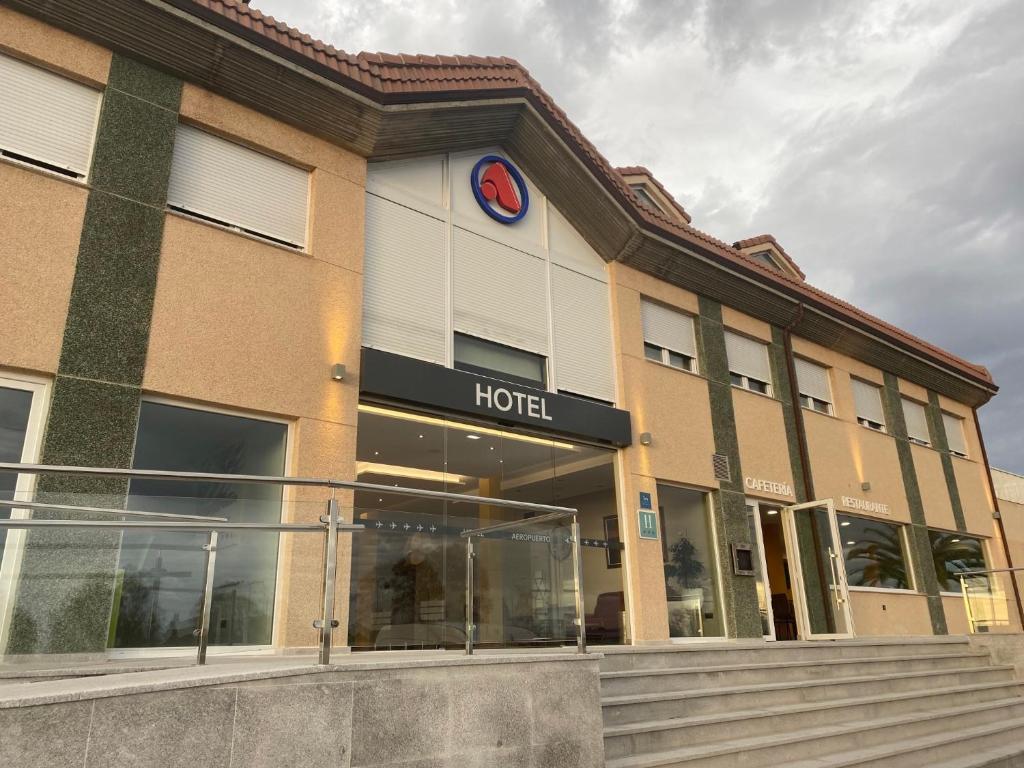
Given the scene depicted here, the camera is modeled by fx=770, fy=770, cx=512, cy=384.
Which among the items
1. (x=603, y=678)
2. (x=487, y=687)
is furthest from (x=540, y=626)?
(x=603, y=678)

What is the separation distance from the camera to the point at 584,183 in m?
11.4

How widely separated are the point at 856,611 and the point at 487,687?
10.8 meters

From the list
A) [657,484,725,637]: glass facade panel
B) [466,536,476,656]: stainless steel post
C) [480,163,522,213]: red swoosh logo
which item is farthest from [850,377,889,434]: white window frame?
[466,536,476,656]: stainless steel post

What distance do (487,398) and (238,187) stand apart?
12.1 feet

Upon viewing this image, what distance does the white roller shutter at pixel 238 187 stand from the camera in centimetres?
788

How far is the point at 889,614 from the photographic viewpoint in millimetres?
14125

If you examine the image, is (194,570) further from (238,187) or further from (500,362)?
(500,362)

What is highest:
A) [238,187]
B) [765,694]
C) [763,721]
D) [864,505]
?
[238,187]

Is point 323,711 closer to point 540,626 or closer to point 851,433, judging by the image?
point 540,626

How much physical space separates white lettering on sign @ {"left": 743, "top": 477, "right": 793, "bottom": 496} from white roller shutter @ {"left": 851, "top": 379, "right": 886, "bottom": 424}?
12.3 ft

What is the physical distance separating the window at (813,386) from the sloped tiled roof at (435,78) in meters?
2.07

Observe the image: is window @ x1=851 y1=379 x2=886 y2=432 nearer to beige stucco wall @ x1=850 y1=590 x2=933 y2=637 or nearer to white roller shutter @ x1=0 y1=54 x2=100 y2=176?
beige stucco wall @ x1=850 y1=590 x2=933 y2=637

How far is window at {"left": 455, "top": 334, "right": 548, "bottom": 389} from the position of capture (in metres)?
9.74

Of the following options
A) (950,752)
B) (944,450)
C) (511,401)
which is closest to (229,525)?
(511,401)
